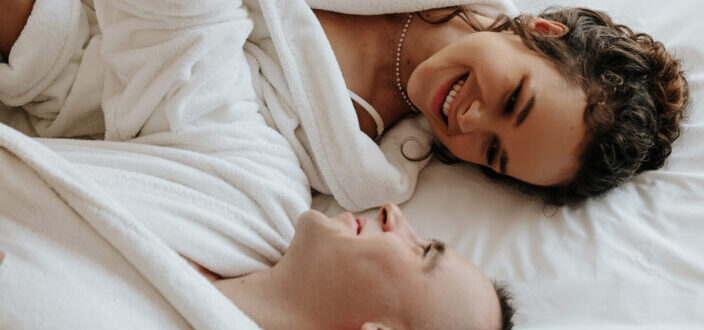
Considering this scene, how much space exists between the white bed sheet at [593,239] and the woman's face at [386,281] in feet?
0.68

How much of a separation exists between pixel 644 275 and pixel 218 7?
862mm

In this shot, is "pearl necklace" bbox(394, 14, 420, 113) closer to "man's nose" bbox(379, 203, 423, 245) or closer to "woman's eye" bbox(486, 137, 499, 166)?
"woman's eye" bbox(486, 137, 499, 166)

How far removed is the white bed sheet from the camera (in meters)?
0.97

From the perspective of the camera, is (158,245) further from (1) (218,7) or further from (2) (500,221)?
(2) (500,221)

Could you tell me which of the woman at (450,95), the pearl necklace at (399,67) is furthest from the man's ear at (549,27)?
the pearl necklace at (399,67)

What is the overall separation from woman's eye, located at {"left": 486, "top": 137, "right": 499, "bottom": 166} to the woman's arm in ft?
2.80

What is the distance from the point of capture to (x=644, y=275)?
1.00 metres

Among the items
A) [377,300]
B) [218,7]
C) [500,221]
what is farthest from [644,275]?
[218,7]

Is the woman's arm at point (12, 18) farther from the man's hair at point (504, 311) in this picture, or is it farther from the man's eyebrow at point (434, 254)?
the man's hair at point (504, 311)

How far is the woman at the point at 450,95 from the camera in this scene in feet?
3.27

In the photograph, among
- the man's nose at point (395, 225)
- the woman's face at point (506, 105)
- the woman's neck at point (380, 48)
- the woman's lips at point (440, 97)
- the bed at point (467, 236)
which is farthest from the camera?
the woman's neck at point (380, 48)

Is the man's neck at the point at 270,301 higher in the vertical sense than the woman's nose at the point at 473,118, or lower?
lower

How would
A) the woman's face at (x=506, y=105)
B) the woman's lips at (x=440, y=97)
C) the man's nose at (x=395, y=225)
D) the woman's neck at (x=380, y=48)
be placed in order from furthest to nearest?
the woman's neck at (x=380, y=48) < the woman's lips at (x=440, y=97) < the woman's face at (x=506, y=105) < the man's nose at (x=395, y=225)

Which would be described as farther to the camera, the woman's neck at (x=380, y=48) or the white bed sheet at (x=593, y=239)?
the woman's neck at (x=380, y=48)
